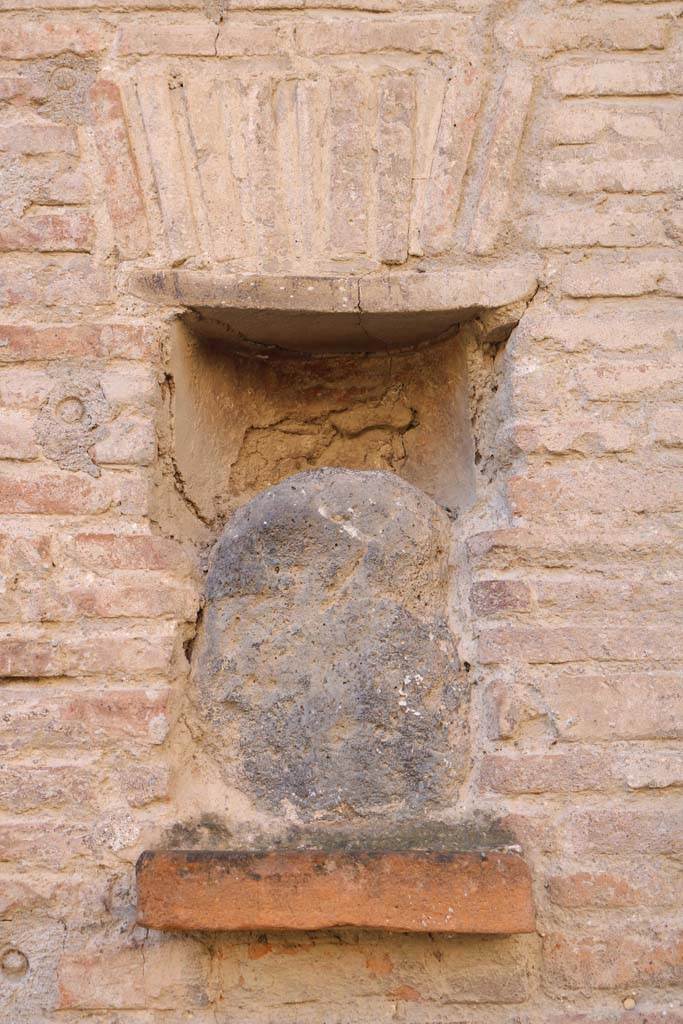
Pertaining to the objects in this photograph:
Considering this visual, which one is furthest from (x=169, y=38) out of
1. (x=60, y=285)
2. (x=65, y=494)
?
(x=65, y=494)

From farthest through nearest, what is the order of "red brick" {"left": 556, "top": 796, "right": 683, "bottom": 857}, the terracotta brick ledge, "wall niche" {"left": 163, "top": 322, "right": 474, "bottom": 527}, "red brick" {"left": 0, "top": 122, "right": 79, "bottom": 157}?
"wall niche" {"left": 163, "top": 322, "right": 474, "bottom": 527}, "red brick" {"left": 0, "top": 122, "right": 79, "bottom": 157}, "red brick" {"left": 556, "top": 796, "right": 683, "bottom": 857}, the terracotta brick ledge

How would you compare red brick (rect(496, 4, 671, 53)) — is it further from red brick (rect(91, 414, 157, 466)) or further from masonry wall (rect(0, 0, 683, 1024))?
red brick (rect(91, 414, 157, 466))

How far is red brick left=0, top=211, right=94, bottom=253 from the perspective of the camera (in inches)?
73.1

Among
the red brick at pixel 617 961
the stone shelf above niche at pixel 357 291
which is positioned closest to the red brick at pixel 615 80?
the stone shelf above niche at pixel 357 291

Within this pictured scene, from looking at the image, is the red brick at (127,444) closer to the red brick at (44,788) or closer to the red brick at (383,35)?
the red brick at (44,788)

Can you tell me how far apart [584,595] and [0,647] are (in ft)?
3.50

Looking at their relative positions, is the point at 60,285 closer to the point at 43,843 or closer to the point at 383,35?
the point at 383,35

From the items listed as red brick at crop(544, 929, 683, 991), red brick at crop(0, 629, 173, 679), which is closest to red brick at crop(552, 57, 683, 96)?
red brick at crop(0, 629, 173, 679)

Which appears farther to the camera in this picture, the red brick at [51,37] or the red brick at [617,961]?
the red brick at [51,37]

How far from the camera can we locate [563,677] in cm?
173

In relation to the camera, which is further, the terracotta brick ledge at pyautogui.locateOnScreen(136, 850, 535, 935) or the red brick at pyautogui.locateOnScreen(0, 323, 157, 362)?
the red brick at pyautogui.locateOnScreen(0, 323, 157, 362)

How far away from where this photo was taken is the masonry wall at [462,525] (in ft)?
5.37

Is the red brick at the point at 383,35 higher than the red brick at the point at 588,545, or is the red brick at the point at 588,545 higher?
the red brick at the point at 383,35

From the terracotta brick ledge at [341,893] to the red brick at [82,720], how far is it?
239 millimetres
